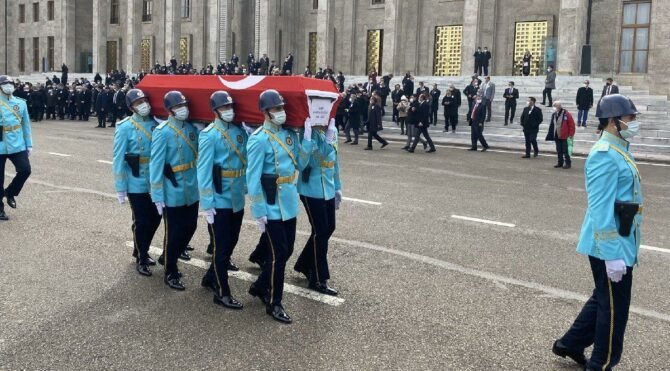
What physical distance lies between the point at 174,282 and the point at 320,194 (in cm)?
166

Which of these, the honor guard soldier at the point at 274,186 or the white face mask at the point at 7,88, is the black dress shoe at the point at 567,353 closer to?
the honor guard soldier at the point at 274,186

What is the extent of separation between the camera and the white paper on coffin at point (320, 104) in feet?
19.3

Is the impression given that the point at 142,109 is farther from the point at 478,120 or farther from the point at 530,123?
the point at 478,120

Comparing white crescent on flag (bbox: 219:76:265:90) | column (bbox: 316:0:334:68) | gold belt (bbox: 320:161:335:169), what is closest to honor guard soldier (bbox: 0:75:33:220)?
white crescent on flag (bbox: 219:76:265:90)

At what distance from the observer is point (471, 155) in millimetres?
19859

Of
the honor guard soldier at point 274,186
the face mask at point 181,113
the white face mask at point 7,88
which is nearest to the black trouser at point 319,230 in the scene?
the honor guard soldier at point 274,186

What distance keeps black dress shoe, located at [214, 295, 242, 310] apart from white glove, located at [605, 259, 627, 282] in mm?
3080

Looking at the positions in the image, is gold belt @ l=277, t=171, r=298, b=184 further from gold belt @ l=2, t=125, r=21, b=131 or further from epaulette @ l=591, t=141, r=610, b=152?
gold belt @ l=2, t=125, r=21, b=131

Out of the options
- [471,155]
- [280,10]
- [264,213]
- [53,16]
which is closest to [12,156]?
[264,213]

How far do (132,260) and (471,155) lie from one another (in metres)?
14.0

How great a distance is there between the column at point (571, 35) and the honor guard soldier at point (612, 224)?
29.9m

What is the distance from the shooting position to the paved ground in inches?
191

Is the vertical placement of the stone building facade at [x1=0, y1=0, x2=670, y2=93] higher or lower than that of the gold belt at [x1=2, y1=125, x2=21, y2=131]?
higher

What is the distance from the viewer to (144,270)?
273 inches
